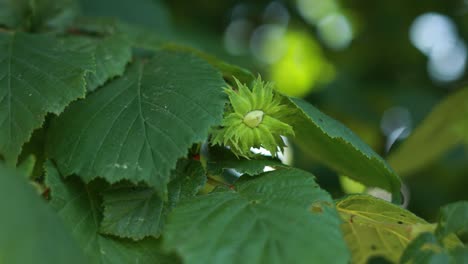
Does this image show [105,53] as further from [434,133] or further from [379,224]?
[434,133]

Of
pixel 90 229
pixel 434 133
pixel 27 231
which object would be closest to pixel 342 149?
pixel 90 229

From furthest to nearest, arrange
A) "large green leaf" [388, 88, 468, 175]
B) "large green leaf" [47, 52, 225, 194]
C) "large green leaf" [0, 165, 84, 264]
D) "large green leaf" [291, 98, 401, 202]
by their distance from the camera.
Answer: "large green leaf" [388, 88, 468, 175] < "large green leaf" [291, 98, 401, 202] < "large green leaf" [47, 52, 225, 194] < "large green leaf" [0, 165, 84, 264]

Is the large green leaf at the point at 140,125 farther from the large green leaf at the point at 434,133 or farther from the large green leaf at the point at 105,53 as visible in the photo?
the large green leaf at the point at 434,133

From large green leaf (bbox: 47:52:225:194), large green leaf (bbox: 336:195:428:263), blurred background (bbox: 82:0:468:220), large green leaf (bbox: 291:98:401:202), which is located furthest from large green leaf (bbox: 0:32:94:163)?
blurred background (bbox: 82:0:468:220)

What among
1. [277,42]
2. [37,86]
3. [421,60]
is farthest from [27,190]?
[277,42]

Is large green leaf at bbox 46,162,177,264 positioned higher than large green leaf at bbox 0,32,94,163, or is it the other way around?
large green leaf at bbox 0,32,94,163

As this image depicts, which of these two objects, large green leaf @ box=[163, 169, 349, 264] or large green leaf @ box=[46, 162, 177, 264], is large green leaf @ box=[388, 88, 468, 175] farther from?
large green leaf @ box=[46, 162, 177, 264]

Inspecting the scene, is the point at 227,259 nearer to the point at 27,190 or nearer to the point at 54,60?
the point at 27,190
